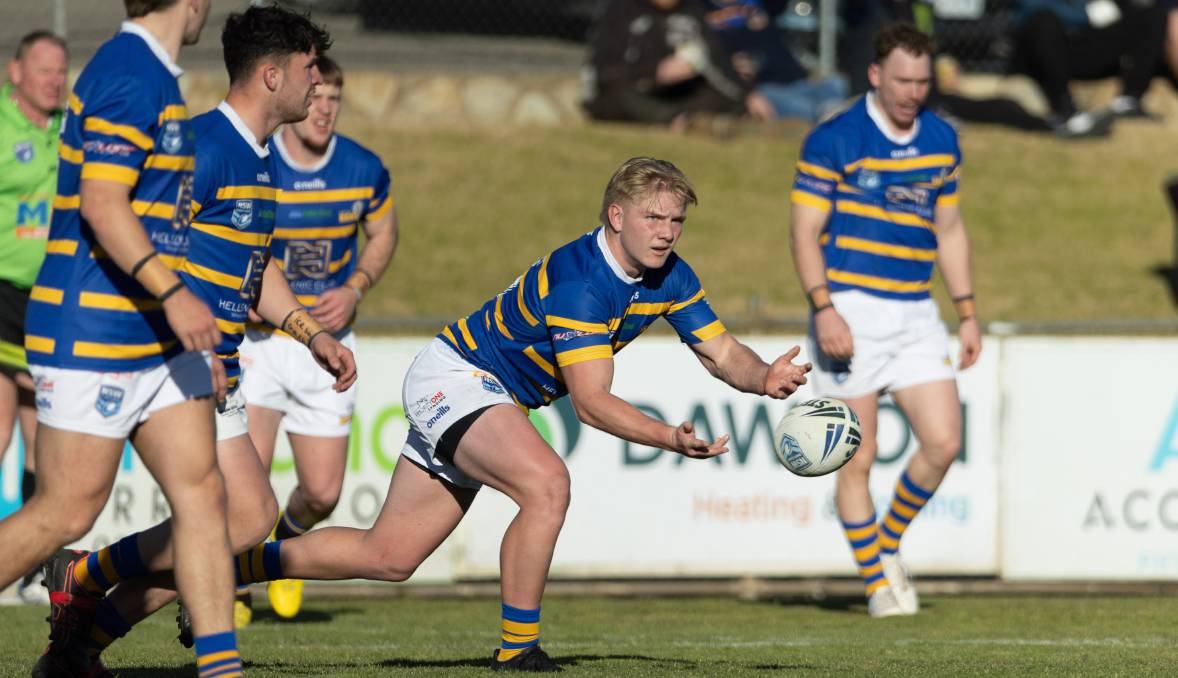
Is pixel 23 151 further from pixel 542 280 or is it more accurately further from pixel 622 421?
pixel 622 421

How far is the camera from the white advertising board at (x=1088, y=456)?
409 inches

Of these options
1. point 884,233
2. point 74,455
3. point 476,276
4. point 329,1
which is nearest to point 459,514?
point 74,455

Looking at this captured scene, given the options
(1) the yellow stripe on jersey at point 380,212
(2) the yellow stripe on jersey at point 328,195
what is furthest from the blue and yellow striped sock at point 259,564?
(1) the yellow stripe on jersey at point 380,212

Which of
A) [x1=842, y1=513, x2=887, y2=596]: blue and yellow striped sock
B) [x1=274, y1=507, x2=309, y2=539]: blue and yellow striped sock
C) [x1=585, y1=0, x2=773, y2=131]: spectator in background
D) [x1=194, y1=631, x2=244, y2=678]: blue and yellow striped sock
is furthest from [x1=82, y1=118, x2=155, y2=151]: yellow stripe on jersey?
[x1=585, y1=0, x2=773, y2=131]: spectator in background

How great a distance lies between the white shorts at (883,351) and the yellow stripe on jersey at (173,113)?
436 cm

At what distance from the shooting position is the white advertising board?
10391 mm

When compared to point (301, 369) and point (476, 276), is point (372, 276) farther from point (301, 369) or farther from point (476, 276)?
point (476, 276)

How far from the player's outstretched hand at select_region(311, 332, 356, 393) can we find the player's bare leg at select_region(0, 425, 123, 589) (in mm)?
922

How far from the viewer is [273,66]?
586 cm

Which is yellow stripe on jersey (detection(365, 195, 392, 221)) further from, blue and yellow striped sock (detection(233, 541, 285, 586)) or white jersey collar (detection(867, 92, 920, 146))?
blue and yellow striped sock (detection(233, 541, 285, 586))

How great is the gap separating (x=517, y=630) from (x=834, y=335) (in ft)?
9.22

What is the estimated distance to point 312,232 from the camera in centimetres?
843

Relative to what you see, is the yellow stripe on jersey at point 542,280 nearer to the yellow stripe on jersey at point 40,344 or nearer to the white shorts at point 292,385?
the yellow stripe on jersey at point 40,344

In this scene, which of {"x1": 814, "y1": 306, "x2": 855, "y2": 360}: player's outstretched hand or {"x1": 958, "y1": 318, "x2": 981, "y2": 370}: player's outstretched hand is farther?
{"x1": 958, "y1": 318, "x2": 981, "y2": 370}: player's outstretched hand
